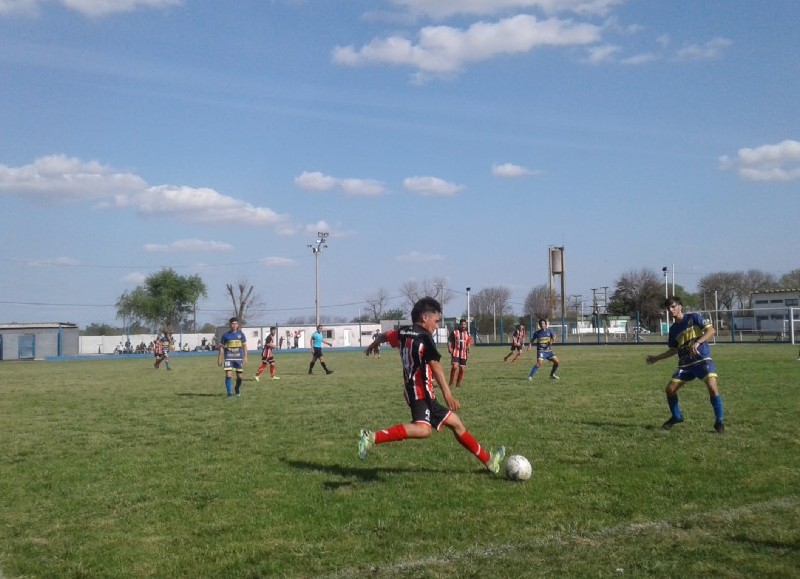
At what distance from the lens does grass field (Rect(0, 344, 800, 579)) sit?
5.40 m

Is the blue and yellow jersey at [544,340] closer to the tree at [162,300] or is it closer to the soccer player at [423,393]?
the soccer player at [423,393]

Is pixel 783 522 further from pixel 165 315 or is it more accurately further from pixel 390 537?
pixel 165 315

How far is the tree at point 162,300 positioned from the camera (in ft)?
335

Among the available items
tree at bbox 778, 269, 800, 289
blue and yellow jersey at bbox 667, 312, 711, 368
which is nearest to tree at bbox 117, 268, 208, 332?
tree at bbox 778, 269, 800, 289

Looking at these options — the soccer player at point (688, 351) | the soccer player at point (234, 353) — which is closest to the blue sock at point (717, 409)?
the soccer player at point (688, 351)

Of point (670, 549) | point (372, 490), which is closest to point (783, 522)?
point (670, 549)

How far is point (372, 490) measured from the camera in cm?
763

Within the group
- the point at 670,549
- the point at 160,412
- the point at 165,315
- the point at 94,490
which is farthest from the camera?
the point at 165,315

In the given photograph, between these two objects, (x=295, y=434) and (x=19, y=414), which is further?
(x=19, y=414)

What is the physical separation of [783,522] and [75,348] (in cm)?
6707

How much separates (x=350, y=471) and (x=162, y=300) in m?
98.7

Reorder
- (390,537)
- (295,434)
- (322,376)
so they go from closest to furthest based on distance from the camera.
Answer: (390,537), (295,434), (322,376)

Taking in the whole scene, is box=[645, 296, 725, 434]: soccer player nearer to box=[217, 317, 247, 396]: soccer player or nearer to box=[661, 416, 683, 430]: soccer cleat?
box=[661, 416, 683, 430]: soccer cleat

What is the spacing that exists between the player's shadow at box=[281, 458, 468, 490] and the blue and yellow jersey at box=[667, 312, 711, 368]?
188 inches
